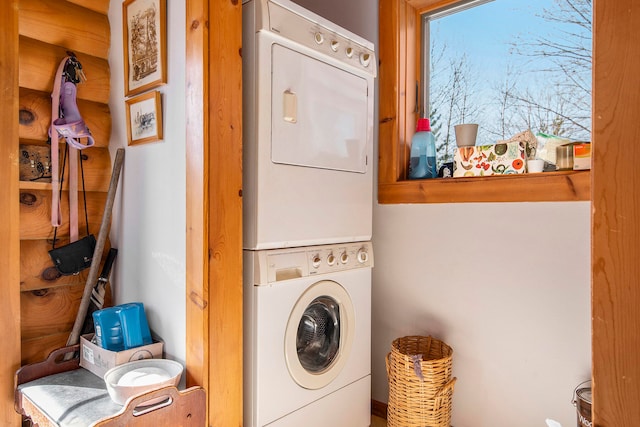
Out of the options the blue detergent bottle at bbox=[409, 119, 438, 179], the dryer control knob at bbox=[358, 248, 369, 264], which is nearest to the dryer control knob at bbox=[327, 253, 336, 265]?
the dryer control knob at bbox=[358, 248, 369, 264]

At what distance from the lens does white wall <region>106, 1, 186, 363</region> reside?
1500 millimetres

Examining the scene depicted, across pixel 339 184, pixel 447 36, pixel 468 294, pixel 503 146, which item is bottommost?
pixel 468 294

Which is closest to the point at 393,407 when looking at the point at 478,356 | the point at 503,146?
the point at 478,356

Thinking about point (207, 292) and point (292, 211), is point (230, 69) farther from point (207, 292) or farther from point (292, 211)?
point (207, 292)

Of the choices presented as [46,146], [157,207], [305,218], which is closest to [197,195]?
[157,207]

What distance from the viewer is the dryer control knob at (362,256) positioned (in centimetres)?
196

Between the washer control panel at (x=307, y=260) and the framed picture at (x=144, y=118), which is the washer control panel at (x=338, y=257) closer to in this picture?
the washer control panel at (x=307, y=260)

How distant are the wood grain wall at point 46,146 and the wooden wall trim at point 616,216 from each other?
1.76 meters

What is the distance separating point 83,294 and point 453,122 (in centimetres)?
193

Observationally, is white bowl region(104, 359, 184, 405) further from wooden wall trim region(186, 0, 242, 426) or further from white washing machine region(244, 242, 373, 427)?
white washing machine region(244, 242, 373, 427)

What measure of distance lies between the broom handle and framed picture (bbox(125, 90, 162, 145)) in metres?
0.16

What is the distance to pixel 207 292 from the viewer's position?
1.39 metres

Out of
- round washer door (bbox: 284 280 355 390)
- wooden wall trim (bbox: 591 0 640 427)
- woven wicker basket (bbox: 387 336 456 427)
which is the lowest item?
woven wicker basket (bbox: 387 336 456 427)

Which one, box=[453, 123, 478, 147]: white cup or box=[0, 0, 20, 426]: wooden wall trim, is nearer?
box=[0, 0, 20, 426]: wooden wall trim
